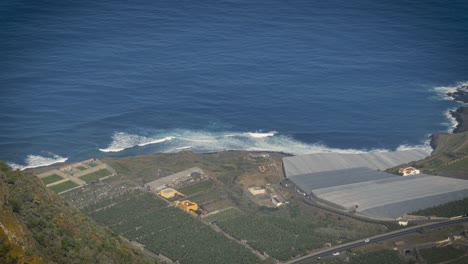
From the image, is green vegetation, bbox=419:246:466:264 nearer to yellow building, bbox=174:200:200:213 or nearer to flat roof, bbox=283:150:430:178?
flat roof, bbox=283:150:430:178

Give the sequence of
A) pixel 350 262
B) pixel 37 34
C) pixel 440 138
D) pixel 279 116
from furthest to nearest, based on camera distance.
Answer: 1. pixel 37 34
2. pixel 279 116
3. pixel 440 138
4. pixel 350 262

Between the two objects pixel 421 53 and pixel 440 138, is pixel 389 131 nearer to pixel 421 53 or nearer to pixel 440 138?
pixel 440 138

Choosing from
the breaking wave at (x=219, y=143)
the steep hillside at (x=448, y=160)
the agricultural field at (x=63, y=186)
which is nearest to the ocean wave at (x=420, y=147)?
the breaking wave at (x=219, y=143)

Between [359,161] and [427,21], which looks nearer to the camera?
[359,161]

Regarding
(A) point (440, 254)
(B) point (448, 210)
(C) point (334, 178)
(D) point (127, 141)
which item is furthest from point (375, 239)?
(D) point (127, 141)

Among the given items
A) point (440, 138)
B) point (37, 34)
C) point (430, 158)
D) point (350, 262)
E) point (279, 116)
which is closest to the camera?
point (350, 262)

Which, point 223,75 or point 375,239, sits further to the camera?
point 223,75

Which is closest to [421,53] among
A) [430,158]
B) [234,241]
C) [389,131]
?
[389,131]

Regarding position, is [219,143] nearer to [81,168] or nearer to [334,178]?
[334,178]

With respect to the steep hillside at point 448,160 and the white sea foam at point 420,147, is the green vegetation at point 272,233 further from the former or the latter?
the white sea foam at point 420,147
